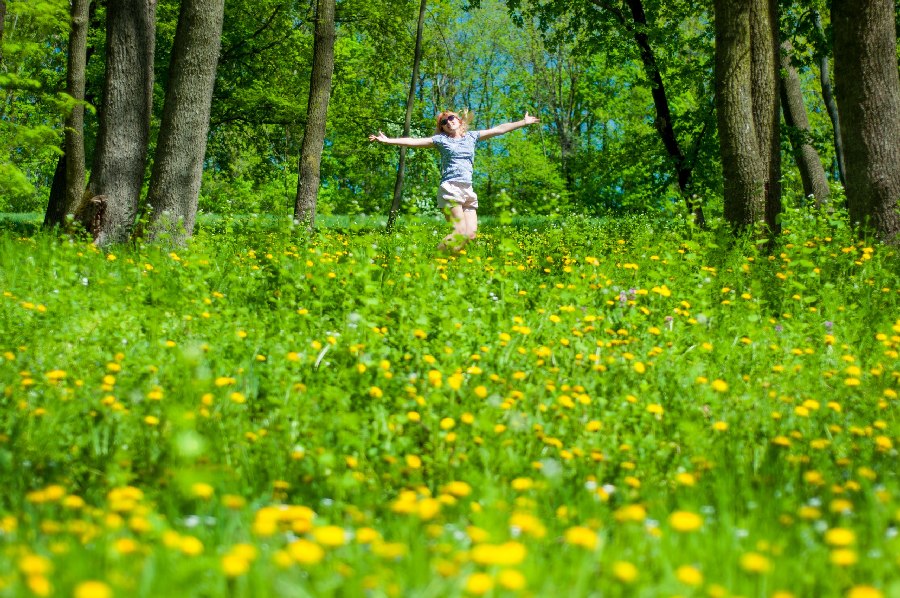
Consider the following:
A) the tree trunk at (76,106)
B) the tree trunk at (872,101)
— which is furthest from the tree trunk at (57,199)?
the tree trunk at (872,101)

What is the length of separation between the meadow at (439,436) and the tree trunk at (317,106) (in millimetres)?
7001

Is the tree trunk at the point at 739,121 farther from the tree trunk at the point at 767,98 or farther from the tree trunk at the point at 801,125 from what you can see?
the tree trunk at the point at 801,125

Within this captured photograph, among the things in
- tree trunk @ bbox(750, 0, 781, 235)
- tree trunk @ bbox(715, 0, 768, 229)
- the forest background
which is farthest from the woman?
tree trunk @ bbox(750, 0, 781, 235)

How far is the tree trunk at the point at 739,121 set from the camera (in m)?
8.53

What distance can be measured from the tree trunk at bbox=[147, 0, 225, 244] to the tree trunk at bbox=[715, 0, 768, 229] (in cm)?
565

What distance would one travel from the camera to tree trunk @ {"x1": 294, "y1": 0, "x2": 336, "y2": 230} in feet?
43.8

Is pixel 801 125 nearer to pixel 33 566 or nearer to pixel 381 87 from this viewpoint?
pixel 381 87

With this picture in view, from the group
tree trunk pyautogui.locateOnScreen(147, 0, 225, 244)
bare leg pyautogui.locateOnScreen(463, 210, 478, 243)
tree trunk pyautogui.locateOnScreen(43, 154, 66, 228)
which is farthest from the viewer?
tree trunk pyautogui.locateOnScreen(43, 154, 66, 228)

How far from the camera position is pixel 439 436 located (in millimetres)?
3256

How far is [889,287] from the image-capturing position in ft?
21.5

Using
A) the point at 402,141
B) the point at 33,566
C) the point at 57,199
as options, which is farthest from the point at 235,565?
the point at 57,199

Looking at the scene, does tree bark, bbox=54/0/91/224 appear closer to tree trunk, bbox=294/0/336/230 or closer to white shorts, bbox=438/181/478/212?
tree trunk, bbox=294/0/336/230

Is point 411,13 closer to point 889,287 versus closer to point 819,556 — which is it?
point 889,287

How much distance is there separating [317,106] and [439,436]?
11.1 m
